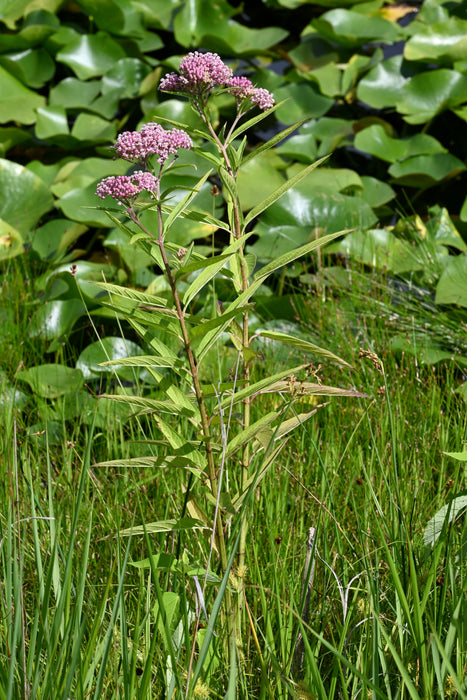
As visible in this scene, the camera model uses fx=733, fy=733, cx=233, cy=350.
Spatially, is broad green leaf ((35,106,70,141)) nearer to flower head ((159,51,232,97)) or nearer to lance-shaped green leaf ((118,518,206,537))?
flower head ((159,51,232,97))

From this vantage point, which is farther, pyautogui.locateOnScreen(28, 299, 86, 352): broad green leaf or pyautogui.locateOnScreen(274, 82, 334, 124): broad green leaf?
pyautogui.locateOnScreen(274, 82, 334, 124): broad green leaf

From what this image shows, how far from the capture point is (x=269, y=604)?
1.01m

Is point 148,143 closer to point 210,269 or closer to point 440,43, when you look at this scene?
point 210,269

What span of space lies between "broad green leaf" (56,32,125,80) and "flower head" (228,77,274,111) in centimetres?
187

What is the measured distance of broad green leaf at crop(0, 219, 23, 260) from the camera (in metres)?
1.96

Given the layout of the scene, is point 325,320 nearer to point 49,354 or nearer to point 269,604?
point 49,354

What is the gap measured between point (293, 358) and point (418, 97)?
124 cm

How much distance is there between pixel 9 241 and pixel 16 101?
0.73 m

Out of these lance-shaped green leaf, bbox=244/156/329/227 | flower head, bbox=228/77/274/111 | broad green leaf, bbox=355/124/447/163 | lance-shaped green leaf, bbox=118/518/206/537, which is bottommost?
broad green leaf, bbox=355/124/447/163

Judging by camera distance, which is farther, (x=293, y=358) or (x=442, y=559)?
(x=293, y=358)

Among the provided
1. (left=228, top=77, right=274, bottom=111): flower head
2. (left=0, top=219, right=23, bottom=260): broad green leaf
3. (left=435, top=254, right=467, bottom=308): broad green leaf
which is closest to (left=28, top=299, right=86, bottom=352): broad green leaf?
(left=0, top=219, right=23, bottom=260): broad green leaf

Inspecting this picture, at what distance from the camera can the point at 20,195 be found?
2160 mm

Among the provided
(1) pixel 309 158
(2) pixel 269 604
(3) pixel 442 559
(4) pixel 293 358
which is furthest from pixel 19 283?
(3) pixel 442 559

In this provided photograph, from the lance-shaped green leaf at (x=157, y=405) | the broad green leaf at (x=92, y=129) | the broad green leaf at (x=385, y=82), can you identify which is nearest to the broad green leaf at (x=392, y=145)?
the broad green leaf at (x=385, y=82)
